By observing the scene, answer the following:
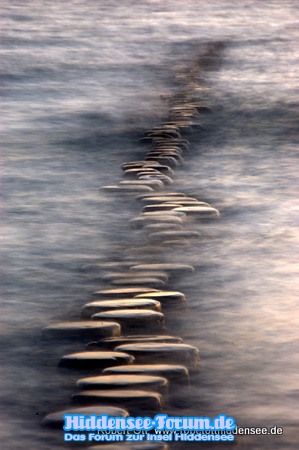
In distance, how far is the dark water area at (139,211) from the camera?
2705 mm

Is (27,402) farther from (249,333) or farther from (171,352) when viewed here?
(249,333)

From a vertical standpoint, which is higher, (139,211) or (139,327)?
(139,211)

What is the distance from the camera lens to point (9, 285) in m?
3.88

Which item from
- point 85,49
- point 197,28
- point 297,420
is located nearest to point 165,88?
point 85,49

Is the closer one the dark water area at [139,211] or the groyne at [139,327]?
the groyne at [139,327]

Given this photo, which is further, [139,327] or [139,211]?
[139,211]

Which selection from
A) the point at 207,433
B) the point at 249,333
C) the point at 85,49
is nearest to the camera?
the point at 207,433

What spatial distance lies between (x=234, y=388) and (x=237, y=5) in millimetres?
17431

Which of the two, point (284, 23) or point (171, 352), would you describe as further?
point (284, 23)

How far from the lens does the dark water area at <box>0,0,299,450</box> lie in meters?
2.71

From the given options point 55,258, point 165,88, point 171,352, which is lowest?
point 171,352

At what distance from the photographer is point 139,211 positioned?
5.31 meters

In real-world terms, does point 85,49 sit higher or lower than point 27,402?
higher

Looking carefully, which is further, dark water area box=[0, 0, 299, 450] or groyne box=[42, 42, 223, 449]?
dark water area box=[0, 0, 299, 450]
